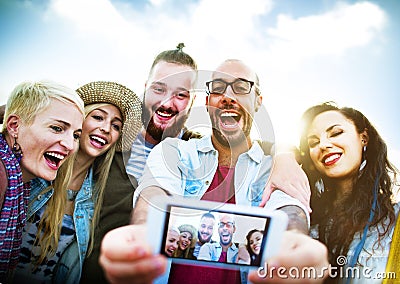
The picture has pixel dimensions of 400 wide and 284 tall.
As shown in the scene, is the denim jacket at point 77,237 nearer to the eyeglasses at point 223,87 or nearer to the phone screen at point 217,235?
the phone screen at point 217,235

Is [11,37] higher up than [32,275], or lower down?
higher up

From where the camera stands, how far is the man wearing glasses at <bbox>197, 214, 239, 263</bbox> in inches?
88.7

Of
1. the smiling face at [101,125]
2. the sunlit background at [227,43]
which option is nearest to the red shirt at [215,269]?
the sunlit background at [227,43]

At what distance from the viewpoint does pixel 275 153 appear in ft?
7.70

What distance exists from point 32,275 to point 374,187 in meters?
1.70

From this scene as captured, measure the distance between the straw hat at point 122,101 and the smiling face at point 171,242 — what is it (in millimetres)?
449

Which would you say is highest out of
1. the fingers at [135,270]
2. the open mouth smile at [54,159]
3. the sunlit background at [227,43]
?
the sunlit background at [227,43]

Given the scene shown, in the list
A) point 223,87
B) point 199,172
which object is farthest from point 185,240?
point 223,87

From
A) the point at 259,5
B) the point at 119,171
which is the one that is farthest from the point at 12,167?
the point at 259,5

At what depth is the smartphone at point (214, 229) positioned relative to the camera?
7.25 ft

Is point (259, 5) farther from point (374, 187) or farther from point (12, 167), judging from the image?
point (12, 167)

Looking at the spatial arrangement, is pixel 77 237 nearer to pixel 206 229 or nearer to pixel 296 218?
pixel 206 229

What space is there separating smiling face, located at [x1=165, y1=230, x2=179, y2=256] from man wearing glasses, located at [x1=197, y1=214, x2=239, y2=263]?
0.14 metres

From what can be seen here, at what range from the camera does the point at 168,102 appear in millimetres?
2279
